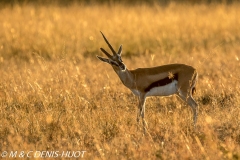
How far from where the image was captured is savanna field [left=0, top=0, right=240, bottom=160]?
617 cm

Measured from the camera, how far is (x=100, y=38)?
1427 centimetres

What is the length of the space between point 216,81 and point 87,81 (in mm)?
2011

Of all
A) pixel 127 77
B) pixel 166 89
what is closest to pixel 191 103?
pixel 166 89

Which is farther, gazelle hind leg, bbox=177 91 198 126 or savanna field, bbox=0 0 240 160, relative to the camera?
gazelle hind leg, bbox=177 91 198 126

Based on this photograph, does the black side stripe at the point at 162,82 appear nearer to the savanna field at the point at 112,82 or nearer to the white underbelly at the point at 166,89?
the white underbelly at the point at 166,89

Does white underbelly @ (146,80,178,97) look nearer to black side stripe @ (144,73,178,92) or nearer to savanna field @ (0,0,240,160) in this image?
black side stripe @ (144,73,178,92)

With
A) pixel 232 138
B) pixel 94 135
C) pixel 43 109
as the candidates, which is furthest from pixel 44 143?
pixel 232 138

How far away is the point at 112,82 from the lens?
31.1ft

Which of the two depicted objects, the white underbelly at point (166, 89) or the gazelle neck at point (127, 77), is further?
the gazelle neck at point (127, 77)

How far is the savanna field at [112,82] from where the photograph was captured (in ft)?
20.2

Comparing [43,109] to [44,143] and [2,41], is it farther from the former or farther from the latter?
[2,41]

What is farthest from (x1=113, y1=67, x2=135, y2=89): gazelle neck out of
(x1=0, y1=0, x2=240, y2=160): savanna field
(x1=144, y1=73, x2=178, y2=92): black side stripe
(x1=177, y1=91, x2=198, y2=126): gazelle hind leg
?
(x1=177, y1=91, x2=198, y2=126): gazelle hind leg

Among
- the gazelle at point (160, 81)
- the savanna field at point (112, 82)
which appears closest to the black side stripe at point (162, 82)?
the gazelle at point (160, 81)

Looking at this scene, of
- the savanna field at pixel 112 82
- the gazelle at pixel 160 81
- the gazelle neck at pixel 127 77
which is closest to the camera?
the savanna field at pixel 112 82
